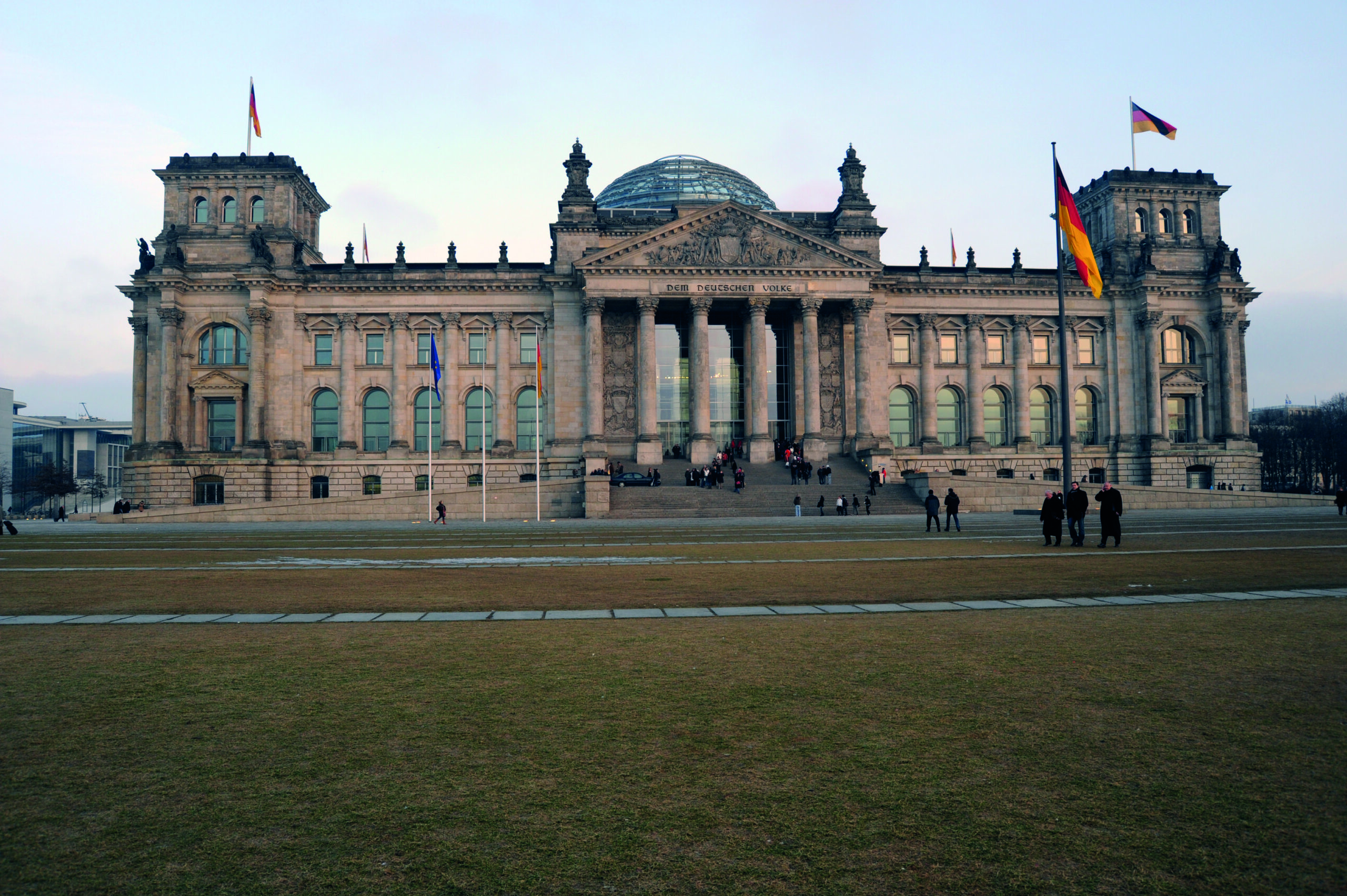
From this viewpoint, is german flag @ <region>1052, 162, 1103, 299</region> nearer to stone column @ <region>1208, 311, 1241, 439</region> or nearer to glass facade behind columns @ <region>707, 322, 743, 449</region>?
glass facade behind columns @ <region>707, 322, 743, 449</region>

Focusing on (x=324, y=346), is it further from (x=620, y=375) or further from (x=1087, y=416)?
(x=1087, y=416)

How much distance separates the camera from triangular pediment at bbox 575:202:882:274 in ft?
220

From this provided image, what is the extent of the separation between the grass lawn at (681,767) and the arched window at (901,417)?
6761cm

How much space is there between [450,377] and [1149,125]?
5266cm

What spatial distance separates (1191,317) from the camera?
7681cm

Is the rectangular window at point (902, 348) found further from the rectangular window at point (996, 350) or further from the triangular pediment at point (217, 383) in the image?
the triangular pediment at point (217, 383)

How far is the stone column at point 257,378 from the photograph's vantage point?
225 feet

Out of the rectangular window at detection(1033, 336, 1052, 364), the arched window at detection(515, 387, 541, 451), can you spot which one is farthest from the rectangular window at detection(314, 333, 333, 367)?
the rectangular window at detection(1033, 336, 1052, 364)

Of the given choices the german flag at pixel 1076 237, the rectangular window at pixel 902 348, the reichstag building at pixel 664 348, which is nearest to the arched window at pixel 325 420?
the reichstag building at pixel 664 348

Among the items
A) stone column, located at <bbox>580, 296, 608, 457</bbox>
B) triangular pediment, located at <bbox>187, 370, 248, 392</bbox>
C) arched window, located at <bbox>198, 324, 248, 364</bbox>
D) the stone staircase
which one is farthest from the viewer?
arched window, located at <bbox>198, 324, 248, 364</bbox>

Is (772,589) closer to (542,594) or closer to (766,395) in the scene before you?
(542,594)

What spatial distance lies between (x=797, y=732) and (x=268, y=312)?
72591 mm

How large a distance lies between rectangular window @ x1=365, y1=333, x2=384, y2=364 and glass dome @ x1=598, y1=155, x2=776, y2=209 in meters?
26.3

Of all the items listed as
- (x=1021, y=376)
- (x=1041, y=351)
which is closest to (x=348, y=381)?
(x=1021, y=376)
